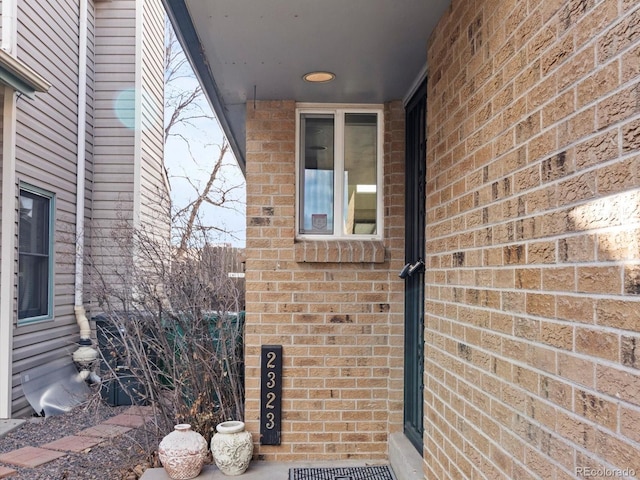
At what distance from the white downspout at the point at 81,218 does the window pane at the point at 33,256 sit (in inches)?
20.6

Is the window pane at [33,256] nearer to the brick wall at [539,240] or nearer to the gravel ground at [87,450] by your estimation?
the gravel ground at [87,450]

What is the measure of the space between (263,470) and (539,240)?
2625 mm

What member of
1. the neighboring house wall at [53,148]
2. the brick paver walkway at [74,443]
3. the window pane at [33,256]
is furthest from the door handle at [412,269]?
the window pane at [33,256]

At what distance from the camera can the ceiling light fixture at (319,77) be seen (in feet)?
9.97

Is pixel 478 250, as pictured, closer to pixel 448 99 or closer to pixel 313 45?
pixel 448 99

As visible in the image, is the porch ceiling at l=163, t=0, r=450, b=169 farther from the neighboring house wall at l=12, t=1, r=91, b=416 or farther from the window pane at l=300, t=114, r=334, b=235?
the neighboring house wall at l=12, t=1, r=91, b=416

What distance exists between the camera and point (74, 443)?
→ 419 cm

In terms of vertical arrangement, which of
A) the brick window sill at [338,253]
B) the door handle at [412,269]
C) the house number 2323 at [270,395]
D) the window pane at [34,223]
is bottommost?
the house number 2323 at [270,395]

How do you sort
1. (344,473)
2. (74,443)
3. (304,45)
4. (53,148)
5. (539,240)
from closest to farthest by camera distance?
(539,240) < (304,45) < (344,473) < (74,443) < (53,148)

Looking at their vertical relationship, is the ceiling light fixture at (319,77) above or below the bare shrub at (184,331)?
above

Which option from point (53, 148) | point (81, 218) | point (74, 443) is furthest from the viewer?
point (81, 218)

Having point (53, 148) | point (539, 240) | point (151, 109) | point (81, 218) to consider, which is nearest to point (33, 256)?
point (81, 218)

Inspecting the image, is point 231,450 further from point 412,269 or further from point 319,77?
point 319,77

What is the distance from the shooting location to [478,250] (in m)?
1.82
